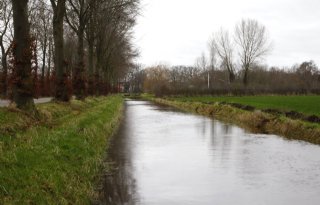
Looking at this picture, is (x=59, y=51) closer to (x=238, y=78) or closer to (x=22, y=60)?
(x=22, y=60)

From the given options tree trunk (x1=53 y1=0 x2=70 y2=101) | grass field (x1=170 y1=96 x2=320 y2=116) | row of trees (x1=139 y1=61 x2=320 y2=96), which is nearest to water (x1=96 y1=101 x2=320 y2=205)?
tree trunk (x1=53 y1=0 x2=70 y2=101)

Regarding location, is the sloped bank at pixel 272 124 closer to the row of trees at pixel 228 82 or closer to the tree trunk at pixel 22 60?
the tree trunk at pixel 22 60

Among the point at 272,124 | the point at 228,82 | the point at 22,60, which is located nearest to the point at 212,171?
the point at 22,60

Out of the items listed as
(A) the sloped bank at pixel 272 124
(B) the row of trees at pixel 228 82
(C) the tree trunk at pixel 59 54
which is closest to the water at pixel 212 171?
(A) the sloped bank at pixel 272 124

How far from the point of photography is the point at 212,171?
459 inches

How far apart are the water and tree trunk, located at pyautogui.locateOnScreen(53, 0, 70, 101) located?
5080 millimetres

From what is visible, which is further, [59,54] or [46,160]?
[59,54]

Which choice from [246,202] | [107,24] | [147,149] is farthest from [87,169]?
[107,24]

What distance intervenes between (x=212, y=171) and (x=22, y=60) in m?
7.51

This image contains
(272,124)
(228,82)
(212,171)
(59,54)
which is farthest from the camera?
(228,82)

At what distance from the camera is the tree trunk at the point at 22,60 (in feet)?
48.9

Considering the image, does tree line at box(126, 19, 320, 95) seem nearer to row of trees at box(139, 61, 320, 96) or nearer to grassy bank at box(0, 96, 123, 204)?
row of trees at box(139, 61, 320, 96)

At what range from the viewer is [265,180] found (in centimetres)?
1059

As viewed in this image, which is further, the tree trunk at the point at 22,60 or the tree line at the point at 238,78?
the tree line at the point at 238,78
